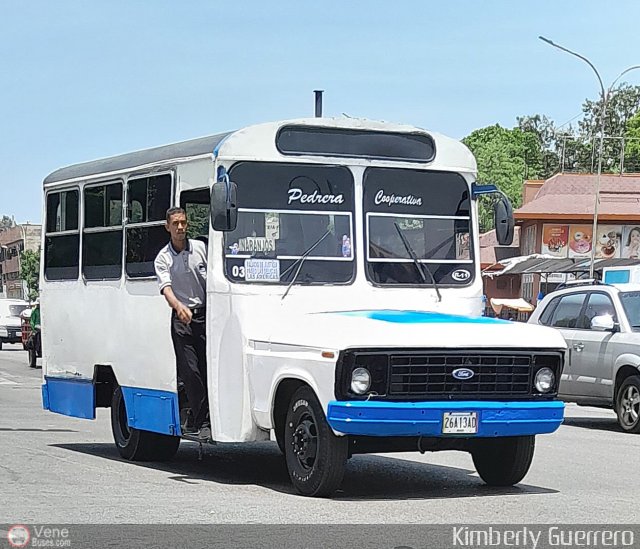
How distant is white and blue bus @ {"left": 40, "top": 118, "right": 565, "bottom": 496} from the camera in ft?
30.6

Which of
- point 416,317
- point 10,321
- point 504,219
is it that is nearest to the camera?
point 416,317

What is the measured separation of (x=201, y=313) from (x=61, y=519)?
2884 millimetres

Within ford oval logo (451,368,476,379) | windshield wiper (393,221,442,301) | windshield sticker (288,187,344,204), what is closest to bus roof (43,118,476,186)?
windshield sticker (288,187,344,204)

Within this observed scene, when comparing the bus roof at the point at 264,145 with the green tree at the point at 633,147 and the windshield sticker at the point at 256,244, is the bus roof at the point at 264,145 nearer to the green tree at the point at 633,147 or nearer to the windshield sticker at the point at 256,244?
the windshield sticker at the point at 256,244

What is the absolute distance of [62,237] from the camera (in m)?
13.8

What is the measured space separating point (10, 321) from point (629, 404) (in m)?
37.6

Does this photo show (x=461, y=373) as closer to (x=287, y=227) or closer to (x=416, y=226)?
(x=416, y=226)

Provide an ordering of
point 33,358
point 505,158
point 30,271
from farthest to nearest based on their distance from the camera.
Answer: point 30,271 → point 505,158 → point 33,358

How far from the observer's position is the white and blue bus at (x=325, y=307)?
9.33m

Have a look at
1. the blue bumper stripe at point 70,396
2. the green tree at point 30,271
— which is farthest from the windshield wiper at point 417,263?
the green tree at point 30,271

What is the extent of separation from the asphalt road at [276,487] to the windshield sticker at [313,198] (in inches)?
88.6

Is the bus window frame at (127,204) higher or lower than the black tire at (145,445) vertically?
higher

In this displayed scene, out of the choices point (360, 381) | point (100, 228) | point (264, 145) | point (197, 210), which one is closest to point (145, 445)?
point (100, 228)

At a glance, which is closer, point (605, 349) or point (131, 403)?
point (131, 403)
